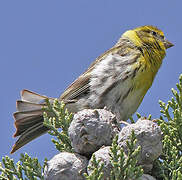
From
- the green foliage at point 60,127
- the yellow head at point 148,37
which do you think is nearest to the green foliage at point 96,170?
the green foliage at point 60,127

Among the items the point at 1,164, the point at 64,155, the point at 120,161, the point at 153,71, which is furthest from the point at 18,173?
the point at 153,71

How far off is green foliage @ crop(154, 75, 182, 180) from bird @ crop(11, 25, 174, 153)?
2.35 ft

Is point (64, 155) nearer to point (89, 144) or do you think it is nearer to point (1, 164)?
point (89, 144)

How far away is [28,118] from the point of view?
3465 mm

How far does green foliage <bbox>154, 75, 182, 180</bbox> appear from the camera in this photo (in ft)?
7.50

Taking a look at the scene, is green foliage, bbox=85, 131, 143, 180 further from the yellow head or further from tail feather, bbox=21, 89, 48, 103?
the yellow head

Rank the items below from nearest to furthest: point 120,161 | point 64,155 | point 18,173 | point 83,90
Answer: point 120,161
point 64,155
point 18,173
point 83,90

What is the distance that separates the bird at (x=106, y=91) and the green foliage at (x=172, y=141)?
2.35 ft

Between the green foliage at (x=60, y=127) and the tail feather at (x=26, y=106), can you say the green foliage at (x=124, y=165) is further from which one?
the tail feather at (x=26, y=106)

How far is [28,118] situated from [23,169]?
1.08 meters

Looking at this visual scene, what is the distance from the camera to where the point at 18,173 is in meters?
2.43

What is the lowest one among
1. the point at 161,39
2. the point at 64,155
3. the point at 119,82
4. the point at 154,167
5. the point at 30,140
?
the point at 154,167

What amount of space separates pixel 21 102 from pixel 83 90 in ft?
2.00

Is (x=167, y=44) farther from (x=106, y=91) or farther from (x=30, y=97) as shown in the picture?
(x=30, y=97)
